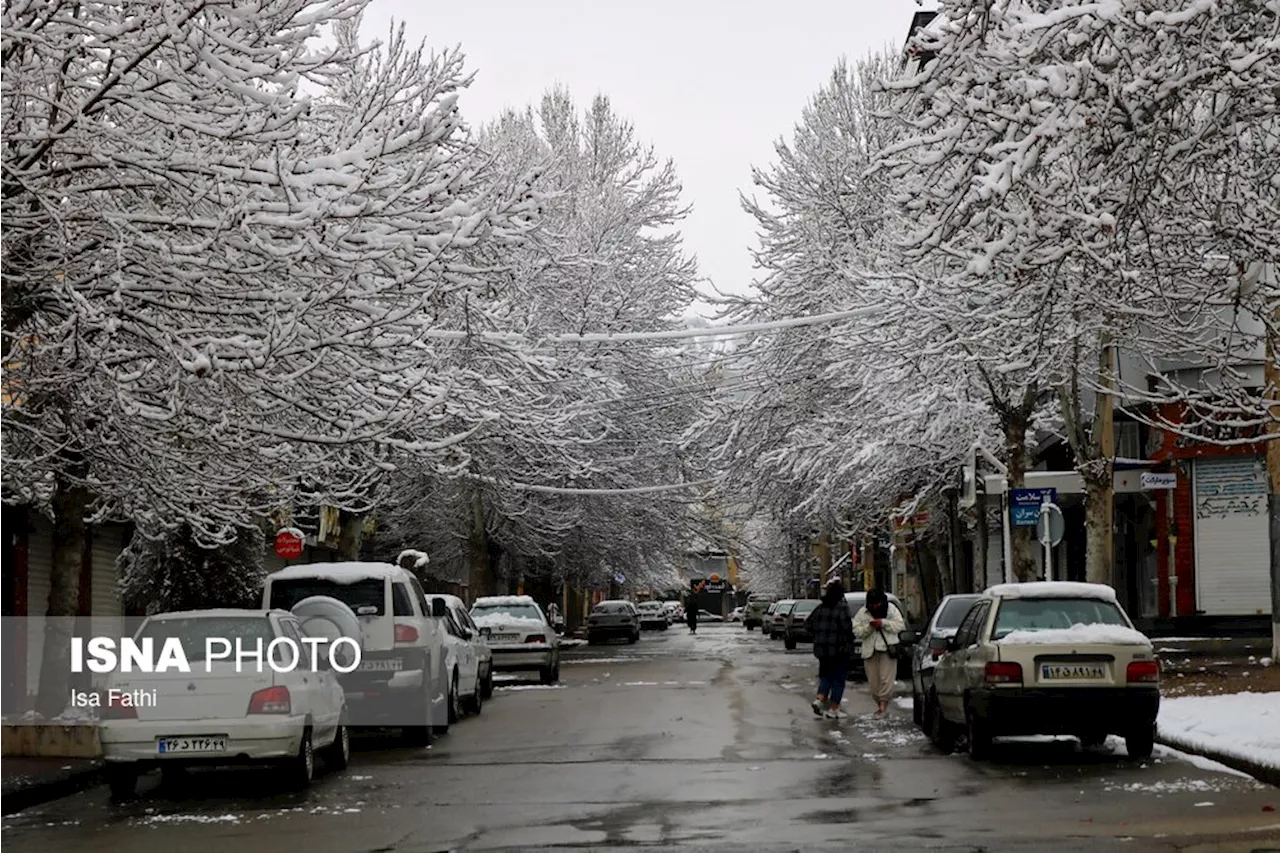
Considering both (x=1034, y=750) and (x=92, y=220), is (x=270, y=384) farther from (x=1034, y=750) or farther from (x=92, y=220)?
(x=1034, y=750)

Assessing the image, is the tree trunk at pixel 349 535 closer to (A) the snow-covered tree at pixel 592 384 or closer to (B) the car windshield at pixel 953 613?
(A) the snow-covered tree at pixel 592 384

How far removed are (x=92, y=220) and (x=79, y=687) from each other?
10260mm

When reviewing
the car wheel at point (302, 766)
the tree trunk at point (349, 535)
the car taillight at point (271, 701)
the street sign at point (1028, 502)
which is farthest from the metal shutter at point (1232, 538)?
the car taillight at point (271, 701)

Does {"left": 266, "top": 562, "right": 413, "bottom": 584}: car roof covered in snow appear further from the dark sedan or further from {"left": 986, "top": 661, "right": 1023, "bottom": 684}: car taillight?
the dark sedan

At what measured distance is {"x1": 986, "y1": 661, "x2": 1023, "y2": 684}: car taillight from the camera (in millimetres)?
15969

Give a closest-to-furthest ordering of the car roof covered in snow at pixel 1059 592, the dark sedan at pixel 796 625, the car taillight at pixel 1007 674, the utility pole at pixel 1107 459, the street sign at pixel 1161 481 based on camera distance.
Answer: the car taillight at pixel 1007 674, the car roof covered in snow at pixel 1059 592, the utility pole at pixel 1107 459, the street sign at pixel 1161 481, the dark sedan at pixel 796 625

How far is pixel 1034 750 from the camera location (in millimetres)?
17812

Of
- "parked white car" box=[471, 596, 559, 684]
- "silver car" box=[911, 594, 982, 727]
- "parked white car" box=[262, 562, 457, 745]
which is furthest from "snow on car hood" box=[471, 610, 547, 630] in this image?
"parked white car" box=[262, 562, 457, 745]

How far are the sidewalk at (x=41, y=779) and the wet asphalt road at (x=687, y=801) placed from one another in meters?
0.20

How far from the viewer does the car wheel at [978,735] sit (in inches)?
642

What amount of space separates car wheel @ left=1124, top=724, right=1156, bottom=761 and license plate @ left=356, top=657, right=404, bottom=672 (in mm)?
7826

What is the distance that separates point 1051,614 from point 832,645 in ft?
18.4

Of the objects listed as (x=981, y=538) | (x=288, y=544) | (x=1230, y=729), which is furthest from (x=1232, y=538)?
(x=1230, y=729)

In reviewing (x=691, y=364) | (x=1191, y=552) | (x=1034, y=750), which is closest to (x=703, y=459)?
(x=691, y=364)
